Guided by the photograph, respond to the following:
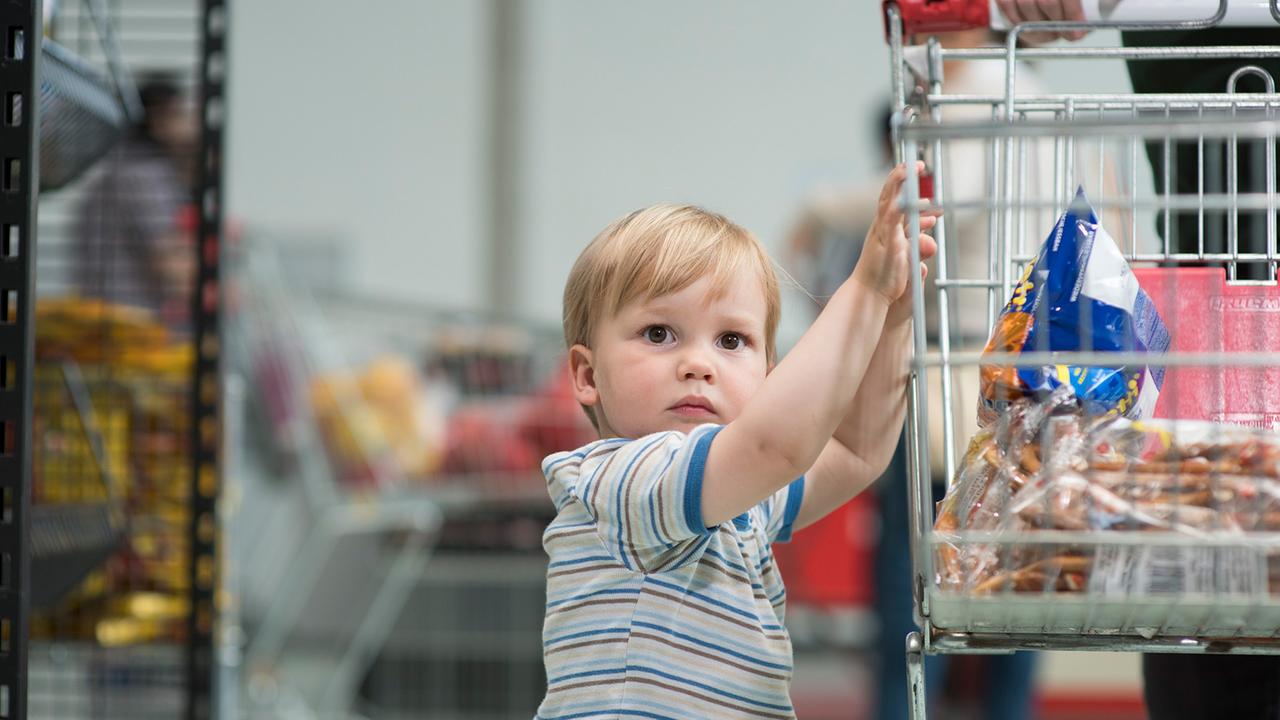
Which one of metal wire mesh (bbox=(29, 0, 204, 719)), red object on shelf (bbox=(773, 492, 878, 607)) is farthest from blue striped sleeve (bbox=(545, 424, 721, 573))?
red object on shelf (bbox=(773, 492, 878, 607))

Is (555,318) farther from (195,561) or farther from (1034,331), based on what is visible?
(1034,331)

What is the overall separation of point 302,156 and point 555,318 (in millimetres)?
1260

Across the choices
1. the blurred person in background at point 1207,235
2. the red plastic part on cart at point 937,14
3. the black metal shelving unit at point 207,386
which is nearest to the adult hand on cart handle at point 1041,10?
the red plastic part on cart at point 937,14

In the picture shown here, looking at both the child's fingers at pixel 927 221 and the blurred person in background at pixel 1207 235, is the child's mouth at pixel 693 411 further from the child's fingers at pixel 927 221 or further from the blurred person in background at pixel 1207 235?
the blurred person in background at pixel 1207 235

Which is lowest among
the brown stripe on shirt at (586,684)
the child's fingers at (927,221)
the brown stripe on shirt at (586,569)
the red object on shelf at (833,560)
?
the red object on shelf at (833,560)

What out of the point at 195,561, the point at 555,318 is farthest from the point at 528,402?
the point at 555,318

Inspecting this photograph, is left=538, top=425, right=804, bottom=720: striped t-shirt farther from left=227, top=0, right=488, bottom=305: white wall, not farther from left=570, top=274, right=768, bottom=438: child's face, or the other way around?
left=227, top=0, right=488, bottom=305: white wall

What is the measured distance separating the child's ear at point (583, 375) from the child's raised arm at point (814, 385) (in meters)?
0.19

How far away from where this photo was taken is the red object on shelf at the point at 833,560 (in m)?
3.82

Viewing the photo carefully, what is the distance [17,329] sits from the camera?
1038 mm

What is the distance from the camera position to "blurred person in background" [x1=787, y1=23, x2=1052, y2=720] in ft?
7.02

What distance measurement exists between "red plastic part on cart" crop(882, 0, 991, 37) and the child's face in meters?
0.24

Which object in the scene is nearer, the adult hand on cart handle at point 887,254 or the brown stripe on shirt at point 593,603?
the adult hand on cart handle at point 887,254

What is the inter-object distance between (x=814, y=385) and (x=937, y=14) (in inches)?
13.1
